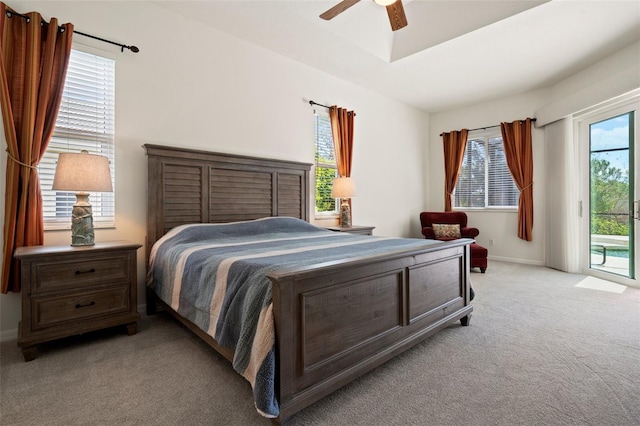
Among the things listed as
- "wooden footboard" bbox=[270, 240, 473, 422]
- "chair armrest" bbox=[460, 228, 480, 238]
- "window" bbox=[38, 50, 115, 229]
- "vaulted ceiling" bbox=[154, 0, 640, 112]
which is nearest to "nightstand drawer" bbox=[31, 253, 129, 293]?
"window" bbox=[38, 50, 115, 229]

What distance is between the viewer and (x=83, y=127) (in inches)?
105

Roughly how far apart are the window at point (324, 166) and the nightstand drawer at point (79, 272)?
260cm

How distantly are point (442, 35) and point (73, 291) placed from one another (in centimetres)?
425

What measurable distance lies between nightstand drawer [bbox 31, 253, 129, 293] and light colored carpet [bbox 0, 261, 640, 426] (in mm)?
463

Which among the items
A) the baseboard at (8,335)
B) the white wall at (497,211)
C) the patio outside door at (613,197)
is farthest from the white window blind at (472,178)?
the baseboard at (8,335)

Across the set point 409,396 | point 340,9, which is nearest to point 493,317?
point 409,396

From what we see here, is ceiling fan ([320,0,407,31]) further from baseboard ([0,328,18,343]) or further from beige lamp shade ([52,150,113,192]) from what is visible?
baseboard ([0,328,18,343])

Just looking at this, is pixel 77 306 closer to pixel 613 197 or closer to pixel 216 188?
pixel 216 188

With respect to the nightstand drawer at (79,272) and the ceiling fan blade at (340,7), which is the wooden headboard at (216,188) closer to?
the nightstand drawer at (79,272)

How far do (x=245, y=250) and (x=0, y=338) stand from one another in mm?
1968

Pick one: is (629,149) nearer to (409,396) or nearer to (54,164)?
(409,396)

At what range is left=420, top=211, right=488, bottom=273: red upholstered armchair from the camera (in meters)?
4.48

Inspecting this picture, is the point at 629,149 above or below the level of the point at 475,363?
above

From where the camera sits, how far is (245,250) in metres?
2.13
